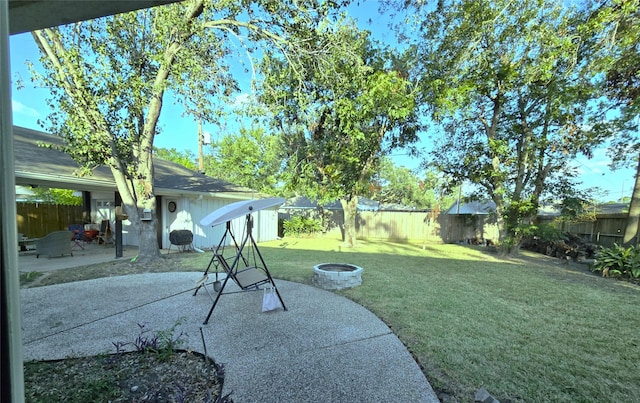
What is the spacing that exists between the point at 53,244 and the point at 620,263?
48.3 feet

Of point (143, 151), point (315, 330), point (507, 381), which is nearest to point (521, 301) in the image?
point (507, 381)

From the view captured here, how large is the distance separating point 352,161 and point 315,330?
759 cm

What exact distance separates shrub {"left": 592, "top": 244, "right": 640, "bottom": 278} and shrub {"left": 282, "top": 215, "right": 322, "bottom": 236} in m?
11.2

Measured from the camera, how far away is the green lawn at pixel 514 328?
2.54m

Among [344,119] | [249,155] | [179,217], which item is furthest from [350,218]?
[249,155]

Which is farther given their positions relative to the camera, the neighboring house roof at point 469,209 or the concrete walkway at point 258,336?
the neighboring house roof at point 469,209

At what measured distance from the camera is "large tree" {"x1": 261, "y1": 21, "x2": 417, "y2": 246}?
716 centimetres

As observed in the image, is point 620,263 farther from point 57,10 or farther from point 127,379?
point 57,10

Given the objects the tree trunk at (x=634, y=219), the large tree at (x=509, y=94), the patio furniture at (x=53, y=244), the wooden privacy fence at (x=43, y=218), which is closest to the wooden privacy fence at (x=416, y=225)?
the large tree at (x=509, y=94)

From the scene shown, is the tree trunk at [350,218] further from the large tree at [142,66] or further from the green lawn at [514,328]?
the large tree at [142,66]

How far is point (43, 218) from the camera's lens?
11.2 m

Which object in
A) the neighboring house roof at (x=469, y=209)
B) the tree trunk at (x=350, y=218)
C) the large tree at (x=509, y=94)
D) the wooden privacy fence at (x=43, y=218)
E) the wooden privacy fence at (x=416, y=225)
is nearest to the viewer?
the large tree at (x=509, y=94)

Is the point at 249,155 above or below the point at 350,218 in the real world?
above

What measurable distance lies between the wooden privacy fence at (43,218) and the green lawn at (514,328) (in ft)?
35.0
